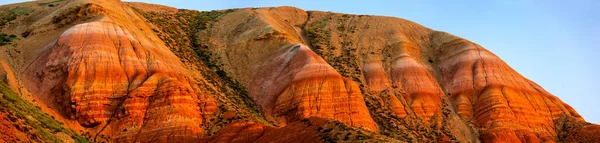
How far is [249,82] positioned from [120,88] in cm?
1796

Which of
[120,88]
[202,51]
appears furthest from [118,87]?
[202,51]

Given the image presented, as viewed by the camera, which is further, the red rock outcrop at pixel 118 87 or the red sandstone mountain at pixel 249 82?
the red rock outcrop at pixel 118 87

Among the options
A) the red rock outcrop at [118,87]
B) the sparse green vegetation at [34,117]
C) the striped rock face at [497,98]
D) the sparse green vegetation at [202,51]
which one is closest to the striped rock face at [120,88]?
the red rock outcrop at [118,87]

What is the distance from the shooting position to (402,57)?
89688 mm

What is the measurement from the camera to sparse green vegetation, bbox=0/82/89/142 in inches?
1945

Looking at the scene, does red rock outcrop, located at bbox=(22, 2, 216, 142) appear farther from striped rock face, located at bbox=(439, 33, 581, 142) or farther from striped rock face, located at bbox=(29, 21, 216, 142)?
striped rock face, located at bbox=(439, 33, 581, 142)

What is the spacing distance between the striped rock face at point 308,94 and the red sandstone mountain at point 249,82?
0.48ft

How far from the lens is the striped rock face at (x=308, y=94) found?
2808 inches

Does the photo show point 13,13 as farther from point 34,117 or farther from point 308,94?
point 308,94

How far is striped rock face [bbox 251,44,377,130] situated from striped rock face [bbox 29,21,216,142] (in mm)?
8624

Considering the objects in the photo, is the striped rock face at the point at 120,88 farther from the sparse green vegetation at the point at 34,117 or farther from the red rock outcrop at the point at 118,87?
the sparse green vegetation at the point at 34,117

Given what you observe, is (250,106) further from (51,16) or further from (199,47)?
(51,16)

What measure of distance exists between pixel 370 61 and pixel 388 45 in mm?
5651

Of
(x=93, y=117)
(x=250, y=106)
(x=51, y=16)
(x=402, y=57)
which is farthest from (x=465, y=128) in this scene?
(x=51, y=16)
